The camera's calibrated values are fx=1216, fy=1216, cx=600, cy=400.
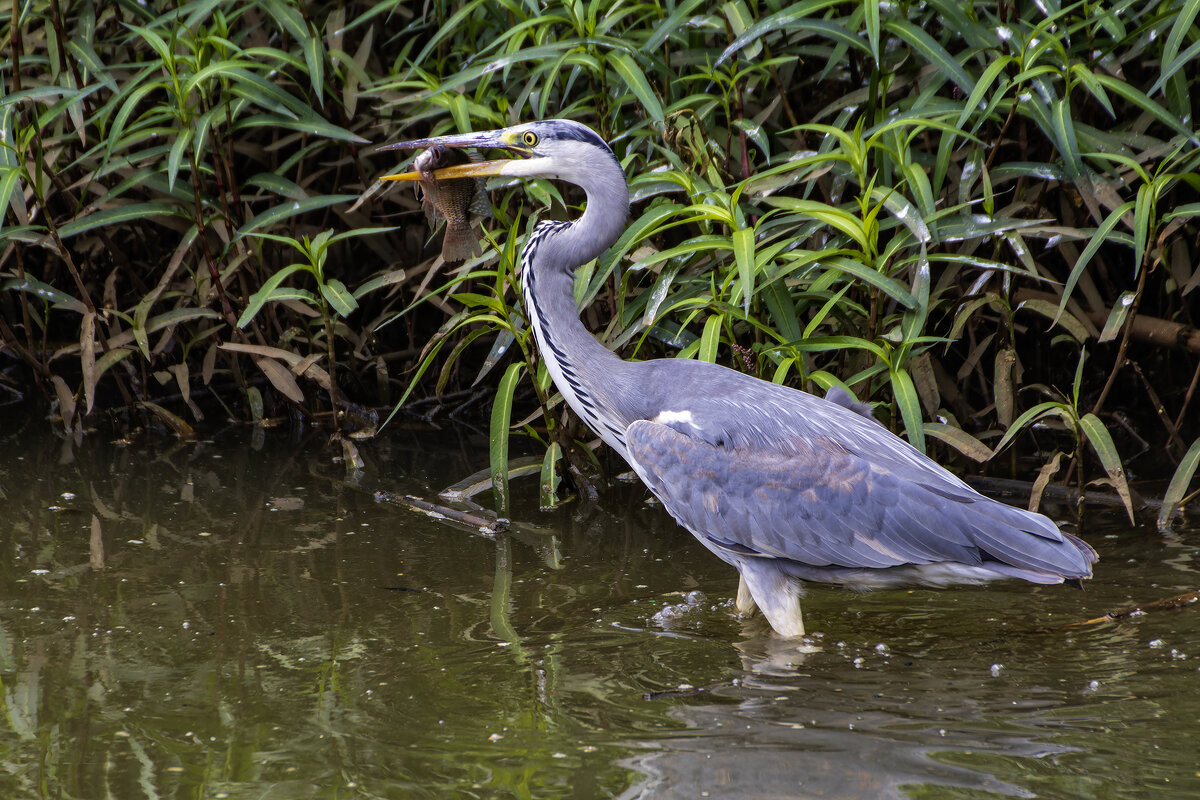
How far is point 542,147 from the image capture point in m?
4.58

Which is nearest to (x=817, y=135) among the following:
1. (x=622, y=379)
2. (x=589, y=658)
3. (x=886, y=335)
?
(x=886, y=335)

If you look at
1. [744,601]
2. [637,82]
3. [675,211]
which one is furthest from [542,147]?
[744,601]

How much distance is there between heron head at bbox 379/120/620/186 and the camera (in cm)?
450

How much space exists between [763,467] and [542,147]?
148 cm

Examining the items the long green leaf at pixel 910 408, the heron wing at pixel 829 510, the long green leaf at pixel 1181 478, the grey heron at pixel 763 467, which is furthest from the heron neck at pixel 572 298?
the long green leaf at pixel 1181 478

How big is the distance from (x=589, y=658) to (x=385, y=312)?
316 cm

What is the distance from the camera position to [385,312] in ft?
21.4

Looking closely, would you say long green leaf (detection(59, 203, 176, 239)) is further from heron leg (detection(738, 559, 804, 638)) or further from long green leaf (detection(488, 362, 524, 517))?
heron leg (detection(738, 559, 804, 638))

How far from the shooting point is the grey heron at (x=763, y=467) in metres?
3.90

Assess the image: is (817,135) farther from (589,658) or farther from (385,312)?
(589,658)

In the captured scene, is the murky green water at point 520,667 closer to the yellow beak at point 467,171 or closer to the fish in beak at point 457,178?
the fish in beak at point 457,178

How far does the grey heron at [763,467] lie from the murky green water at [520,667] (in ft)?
0.89

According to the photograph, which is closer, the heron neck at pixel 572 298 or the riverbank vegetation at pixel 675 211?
the heron neck at pixel 572 298

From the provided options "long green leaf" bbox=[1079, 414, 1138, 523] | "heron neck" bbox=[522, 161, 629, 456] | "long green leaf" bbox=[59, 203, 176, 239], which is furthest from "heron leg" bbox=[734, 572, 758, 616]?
"long green leaf" bbox=[59, 203, 176, 239]
